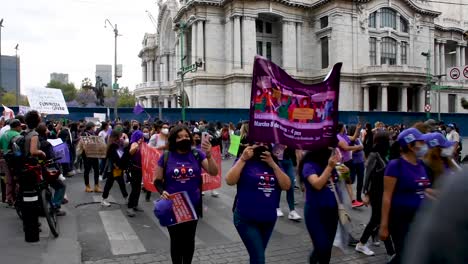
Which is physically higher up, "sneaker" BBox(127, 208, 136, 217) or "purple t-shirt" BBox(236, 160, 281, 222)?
"purple t-shirt" BBox(236, 160, 281, 222)

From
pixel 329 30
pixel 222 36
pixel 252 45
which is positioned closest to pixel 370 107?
pixel 329 30

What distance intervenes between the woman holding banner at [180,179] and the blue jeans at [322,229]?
4.13 ft

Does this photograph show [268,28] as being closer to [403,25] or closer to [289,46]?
[289,46]

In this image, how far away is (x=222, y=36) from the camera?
53281 mm

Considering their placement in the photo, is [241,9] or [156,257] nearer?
[156,257]

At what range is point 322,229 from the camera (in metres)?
4.45

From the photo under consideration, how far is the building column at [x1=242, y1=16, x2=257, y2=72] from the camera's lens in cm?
5062

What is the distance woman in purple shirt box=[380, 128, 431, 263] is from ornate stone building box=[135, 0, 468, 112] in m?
45.5

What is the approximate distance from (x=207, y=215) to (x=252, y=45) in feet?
144

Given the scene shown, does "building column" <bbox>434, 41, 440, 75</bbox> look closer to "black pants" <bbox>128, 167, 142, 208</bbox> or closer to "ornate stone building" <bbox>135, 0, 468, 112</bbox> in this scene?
"ornate stone building" <bbox>135, 0, 468, 112</bbox>

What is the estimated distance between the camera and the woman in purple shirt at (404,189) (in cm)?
425

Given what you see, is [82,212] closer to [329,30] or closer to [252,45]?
[252,45]

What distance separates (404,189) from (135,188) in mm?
6313

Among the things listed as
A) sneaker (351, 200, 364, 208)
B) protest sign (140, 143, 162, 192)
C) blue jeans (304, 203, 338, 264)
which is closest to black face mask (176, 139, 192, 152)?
blue jeans (304, 203, 338, 264)
